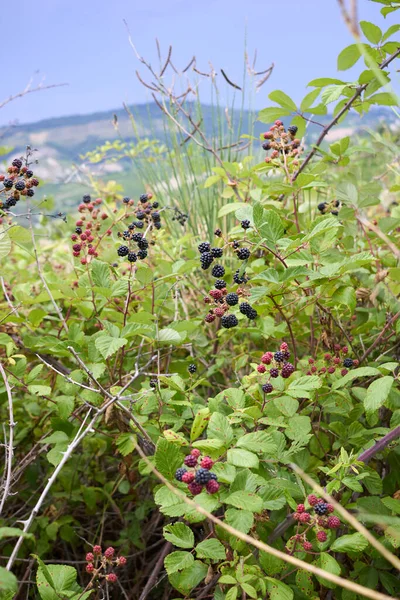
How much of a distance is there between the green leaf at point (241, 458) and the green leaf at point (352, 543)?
206 mm

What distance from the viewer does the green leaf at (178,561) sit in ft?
2.57

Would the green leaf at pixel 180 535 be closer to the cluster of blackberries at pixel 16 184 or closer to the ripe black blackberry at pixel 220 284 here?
the ripe black blackberry at pixel 220 284

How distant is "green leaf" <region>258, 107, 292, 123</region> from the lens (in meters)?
1.33

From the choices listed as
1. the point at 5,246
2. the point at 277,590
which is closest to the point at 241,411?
the point at 277,590

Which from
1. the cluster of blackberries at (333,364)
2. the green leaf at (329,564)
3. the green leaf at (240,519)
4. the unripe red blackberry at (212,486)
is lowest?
the green leaf at (329,564)

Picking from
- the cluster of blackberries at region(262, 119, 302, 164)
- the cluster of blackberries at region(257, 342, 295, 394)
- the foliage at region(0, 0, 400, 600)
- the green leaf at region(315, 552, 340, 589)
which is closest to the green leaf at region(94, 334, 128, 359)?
the foliage at region(0, 0, 400, 600)

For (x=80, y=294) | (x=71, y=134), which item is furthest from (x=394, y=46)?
(x=71, y=134)

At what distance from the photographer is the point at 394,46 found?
1196 millimetres

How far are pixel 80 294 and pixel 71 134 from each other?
177 ft

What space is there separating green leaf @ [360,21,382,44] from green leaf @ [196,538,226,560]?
1136mm

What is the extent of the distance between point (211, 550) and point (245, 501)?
0.41ft

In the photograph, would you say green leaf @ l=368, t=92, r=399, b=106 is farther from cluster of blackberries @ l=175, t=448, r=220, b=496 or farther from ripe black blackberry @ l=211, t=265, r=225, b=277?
cluster of blackberries @ l=175, t=448, r=220, b=496

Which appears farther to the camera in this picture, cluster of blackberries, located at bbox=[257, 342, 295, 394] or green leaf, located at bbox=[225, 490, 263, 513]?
cluster of blackberries, located at bbox=[257, 342, 295, 394]

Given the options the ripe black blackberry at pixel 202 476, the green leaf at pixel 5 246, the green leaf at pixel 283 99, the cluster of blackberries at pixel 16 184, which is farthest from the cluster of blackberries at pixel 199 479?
the green leaf at pixel 283 99
